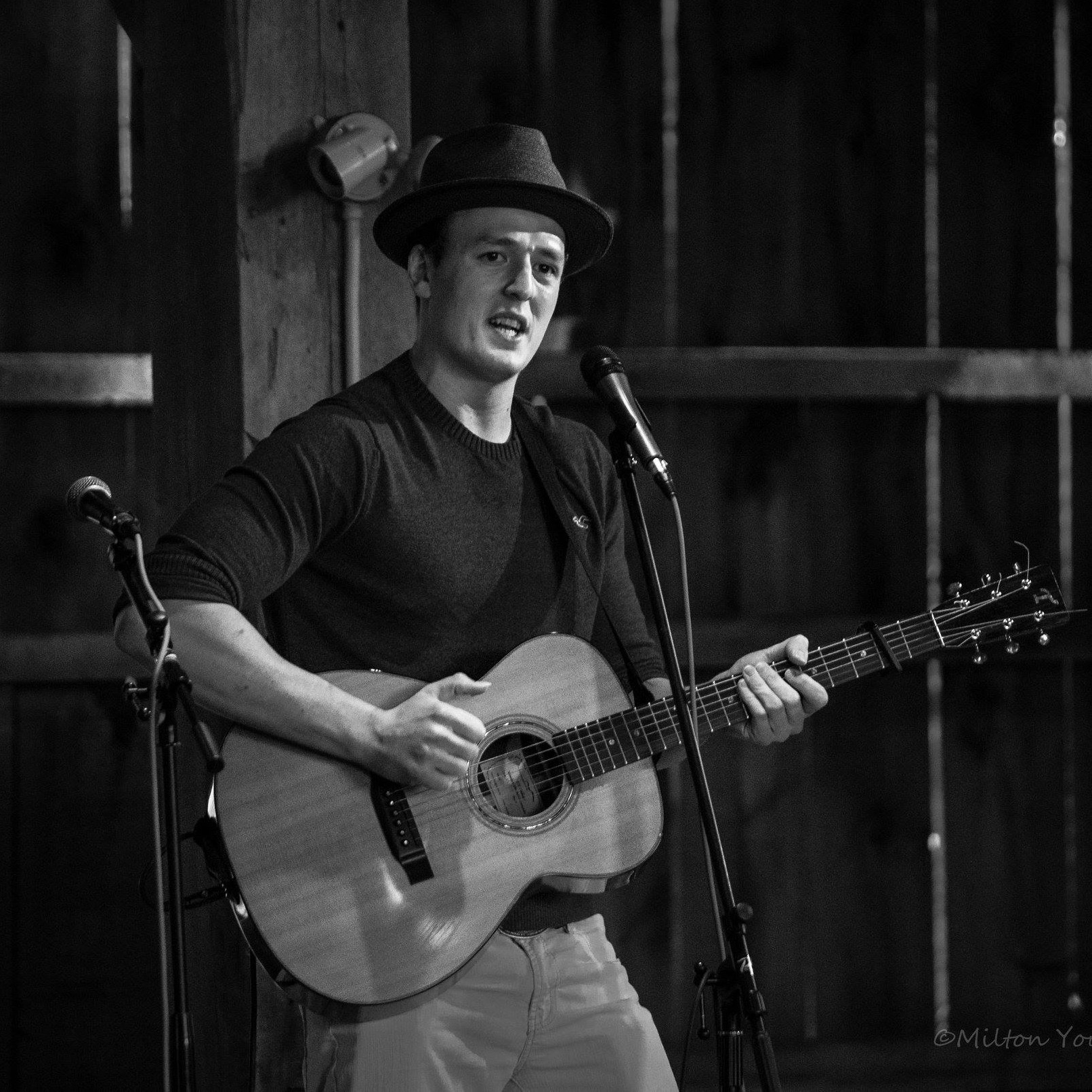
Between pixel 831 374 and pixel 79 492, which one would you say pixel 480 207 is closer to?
pixel 79 492

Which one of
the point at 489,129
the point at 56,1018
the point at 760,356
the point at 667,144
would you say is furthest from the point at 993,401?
the point at 56,1018

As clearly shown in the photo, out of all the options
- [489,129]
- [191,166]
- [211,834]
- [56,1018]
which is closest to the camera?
[211,834]

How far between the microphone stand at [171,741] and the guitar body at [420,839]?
30 centimetres

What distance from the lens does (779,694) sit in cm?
267

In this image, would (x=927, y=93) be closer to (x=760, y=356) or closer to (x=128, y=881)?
(x=760, y=356)

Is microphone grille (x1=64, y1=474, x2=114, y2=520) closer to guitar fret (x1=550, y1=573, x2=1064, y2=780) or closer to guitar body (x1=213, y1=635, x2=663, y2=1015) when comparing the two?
guitar body (x1=213, y1=635, x2=663, y2=1015)

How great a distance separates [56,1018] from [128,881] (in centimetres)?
43

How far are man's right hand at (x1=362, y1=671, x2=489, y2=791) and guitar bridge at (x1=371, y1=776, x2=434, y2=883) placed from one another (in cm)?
3

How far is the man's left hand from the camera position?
2.67m

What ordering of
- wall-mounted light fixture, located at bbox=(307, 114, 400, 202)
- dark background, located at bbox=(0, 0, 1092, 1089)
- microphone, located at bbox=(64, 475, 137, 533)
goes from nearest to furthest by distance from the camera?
microphone, located at bbox=(64, 475, 137, 533)
wall-mounted light fixture, located at bbox=(307, 114, 400, 202)
dark background, located at bbox=(0, 0, 1092, 1089)

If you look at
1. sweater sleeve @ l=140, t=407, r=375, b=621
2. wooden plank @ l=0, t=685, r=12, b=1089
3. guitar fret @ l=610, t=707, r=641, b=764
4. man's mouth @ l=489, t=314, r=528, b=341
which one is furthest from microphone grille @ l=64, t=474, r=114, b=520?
wooden plank @ l=0, t=685, r=12, b=1089

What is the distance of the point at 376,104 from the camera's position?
3145mm

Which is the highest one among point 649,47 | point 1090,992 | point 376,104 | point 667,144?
point 649,47

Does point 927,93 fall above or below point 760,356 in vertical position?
above
